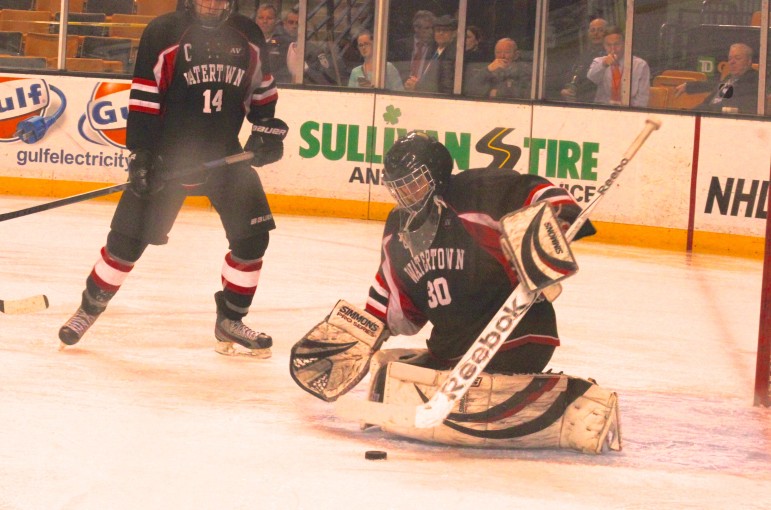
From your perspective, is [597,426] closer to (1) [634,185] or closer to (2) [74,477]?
(2) [74,477]

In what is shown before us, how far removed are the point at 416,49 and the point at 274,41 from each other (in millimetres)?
1081

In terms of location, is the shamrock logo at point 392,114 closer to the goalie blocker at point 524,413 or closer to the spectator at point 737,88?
the spectator at point 737,88

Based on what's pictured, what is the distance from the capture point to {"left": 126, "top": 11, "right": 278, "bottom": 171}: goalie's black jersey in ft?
14.7

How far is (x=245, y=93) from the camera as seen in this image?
4707 mm

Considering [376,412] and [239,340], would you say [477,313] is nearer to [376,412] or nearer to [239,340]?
[376,412]

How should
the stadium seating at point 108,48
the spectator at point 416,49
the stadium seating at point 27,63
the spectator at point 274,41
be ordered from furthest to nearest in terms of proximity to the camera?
the stadium seating at point 108,48, the stadium seating at point 27,63, the spectator at point 274,41, the spectator at point 416,49

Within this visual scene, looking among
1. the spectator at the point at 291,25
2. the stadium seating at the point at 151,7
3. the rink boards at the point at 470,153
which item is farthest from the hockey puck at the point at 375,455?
the stadium seating at the point at 151,7

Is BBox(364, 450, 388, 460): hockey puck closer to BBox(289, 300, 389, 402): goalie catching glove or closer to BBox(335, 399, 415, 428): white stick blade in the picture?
BBox(335, 399, 415, 428): white stick blade

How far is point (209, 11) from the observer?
455 centimetres

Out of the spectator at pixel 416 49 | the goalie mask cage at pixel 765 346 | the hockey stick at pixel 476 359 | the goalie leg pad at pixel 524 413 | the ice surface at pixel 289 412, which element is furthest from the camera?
the spectator at pixel 416 49

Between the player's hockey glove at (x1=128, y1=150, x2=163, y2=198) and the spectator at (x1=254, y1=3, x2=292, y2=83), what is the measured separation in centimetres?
520

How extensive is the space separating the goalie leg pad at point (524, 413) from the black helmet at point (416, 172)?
0.46 m

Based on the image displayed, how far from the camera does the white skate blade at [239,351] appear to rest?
15.5 feet

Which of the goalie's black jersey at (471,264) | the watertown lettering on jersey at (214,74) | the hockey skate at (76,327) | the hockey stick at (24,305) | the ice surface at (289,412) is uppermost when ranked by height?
the watertown lettering on jersey at (214,74)
